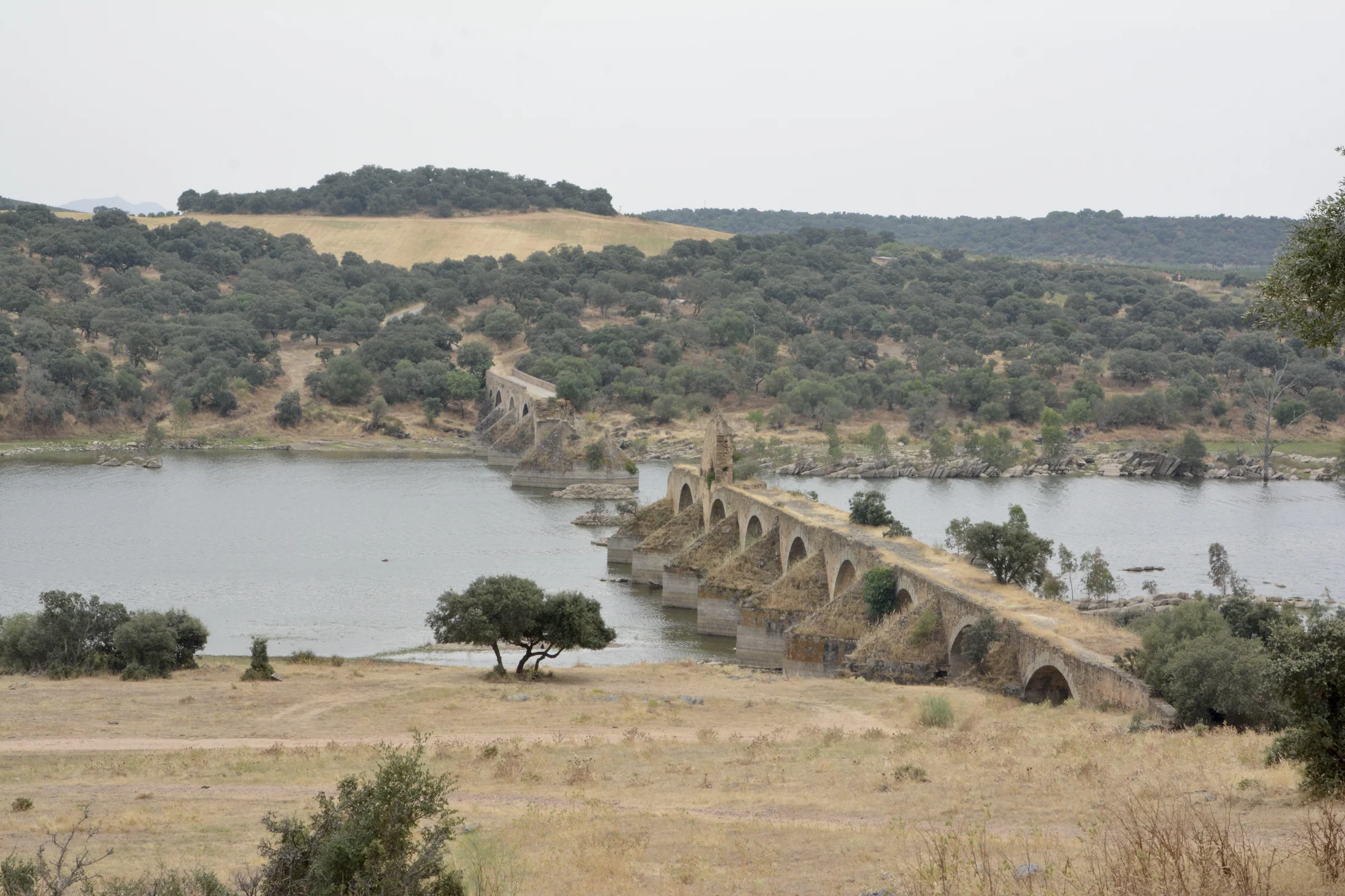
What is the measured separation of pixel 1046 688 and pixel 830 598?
10.4 meters

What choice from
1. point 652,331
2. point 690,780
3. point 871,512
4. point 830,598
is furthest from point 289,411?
point 690,780

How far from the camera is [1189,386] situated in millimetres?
88250

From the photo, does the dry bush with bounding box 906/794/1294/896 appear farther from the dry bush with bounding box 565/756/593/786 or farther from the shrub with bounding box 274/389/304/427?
the shrub with bounding box 274/389/304/427

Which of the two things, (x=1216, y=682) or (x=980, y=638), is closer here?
(x=1216, y=682)

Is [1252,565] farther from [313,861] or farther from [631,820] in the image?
[313,861]

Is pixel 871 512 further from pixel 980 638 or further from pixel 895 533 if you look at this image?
pixel 980 638

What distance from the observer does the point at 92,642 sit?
28.7 m

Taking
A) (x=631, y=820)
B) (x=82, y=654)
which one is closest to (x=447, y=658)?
(x=82, y=654)

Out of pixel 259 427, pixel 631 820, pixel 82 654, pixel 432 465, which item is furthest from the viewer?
pixel 259 427

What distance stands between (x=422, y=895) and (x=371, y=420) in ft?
264

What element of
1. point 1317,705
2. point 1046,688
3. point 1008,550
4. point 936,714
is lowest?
point 1046,688

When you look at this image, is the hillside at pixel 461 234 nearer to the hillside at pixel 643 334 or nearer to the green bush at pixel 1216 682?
the hillside at pixel 643 334

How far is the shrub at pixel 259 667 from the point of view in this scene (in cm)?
2681

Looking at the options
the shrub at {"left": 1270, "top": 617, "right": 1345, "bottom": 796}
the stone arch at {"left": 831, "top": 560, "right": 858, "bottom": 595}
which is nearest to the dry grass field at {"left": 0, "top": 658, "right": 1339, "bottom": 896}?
the shrub at {"left": 1270, "top": 617, "right": 1345, "bottom": 796}
